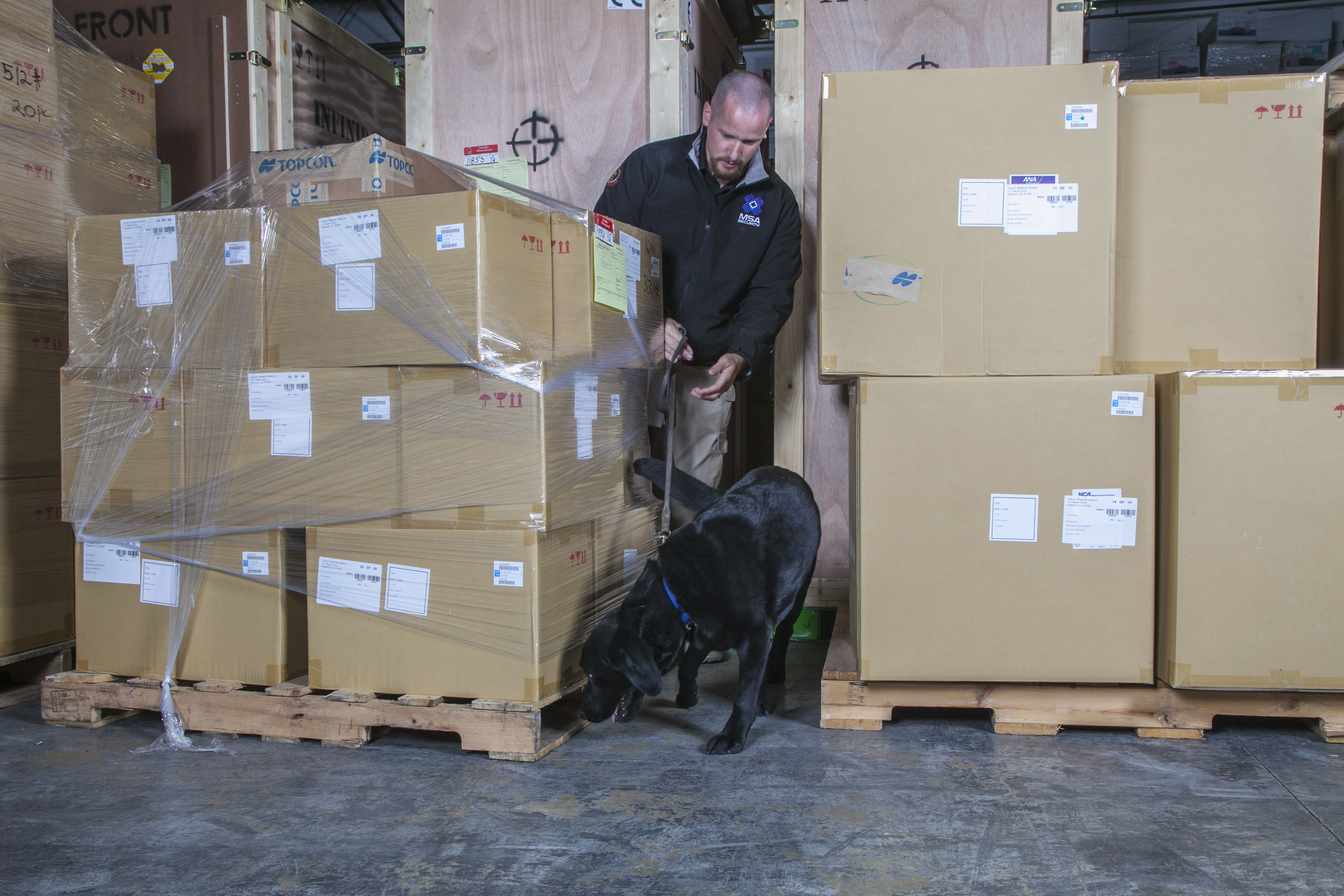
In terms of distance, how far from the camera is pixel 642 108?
3.70 metres

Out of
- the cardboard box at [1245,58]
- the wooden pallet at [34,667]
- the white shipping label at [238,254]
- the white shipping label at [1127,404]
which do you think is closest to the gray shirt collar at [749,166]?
the white shipping label at [1127,404]

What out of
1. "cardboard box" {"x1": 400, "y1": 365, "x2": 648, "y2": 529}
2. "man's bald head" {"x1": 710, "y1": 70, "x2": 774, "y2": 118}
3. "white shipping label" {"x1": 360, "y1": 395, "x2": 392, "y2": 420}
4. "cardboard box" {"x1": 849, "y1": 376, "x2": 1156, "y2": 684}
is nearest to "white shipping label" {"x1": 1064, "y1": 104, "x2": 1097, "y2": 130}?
"cardboard box" {"x1": 849, "y1": 376, "x2": 1156, "y2": 684}

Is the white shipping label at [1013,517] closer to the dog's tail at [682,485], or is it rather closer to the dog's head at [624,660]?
the dog's tail at [682,485]

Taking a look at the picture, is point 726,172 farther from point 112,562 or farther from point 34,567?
point 34,567

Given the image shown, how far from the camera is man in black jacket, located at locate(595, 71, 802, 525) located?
3.28 meters

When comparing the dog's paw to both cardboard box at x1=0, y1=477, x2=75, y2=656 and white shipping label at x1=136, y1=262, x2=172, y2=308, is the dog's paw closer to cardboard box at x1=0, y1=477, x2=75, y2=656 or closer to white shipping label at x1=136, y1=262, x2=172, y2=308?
white shipping label at x1=136, y1=262, x2=172, y2=308

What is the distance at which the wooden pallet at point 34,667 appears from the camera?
9.89 feet

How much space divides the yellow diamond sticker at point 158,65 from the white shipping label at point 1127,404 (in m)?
4.02

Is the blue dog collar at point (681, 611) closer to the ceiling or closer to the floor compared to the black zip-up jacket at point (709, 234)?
closer to the floor

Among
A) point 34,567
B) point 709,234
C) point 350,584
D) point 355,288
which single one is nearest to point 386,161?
point 355,288

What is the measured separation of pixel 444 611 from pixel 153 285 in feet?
4.27

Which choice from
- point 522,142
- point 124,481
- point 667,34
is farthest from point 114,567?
point 667,34

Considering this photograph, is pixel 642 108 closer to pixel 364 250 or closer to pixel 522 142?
pixel 522 142

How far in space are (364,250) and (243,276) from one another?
0.40 m
